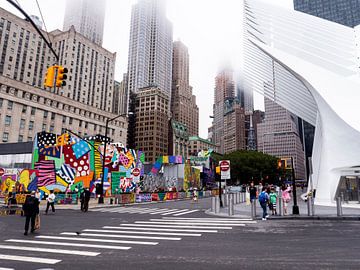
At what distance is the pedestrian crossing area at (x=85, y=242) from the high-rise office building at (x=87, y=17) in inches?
7474

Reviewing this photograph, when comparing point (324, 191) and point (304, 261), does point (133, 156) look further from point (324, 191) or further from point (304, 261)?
point (304, 261)

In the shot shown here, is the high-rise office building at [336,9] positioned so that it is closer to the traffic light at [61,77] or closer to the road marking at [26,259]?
the traffic light at [61,77]

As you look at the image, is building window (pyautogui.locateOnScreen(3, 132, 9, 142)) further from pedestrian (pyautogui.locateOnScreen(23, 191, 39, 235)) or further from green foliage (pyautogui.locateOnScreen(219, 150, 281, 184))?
pedestrian (pyautogui.locateOnScreen(23, 191, 39, 235))

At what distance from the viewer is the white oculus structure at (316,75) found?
89.1ft

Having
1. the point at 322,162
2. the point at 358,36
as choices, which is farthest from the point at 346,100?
the point at 358,36

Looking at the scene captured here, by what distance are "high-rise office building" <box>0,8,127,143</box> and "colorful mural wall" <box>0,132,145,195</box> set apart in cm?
3388

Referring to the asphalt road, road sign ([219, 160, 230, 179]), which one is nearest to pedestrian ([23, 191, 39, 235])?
the asphalt road

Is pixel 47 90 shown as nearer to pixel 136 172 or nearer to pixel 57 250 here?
pixel 136 172

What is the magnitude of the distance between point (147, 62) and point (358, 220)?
193798mm

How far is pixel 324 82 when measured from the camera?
101 ft

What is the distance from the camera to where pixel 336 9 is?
15100 cm

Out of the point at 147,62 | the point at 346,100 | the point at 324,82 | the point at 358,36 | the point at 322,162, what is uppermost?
the point at 147,62

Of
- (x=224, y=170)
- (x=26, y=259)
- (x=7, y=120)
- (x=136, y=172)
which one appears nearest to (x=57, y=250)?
(x=26, y=259)

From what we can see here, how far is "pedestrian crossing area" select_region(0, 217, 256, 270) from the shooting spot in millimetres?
7066
